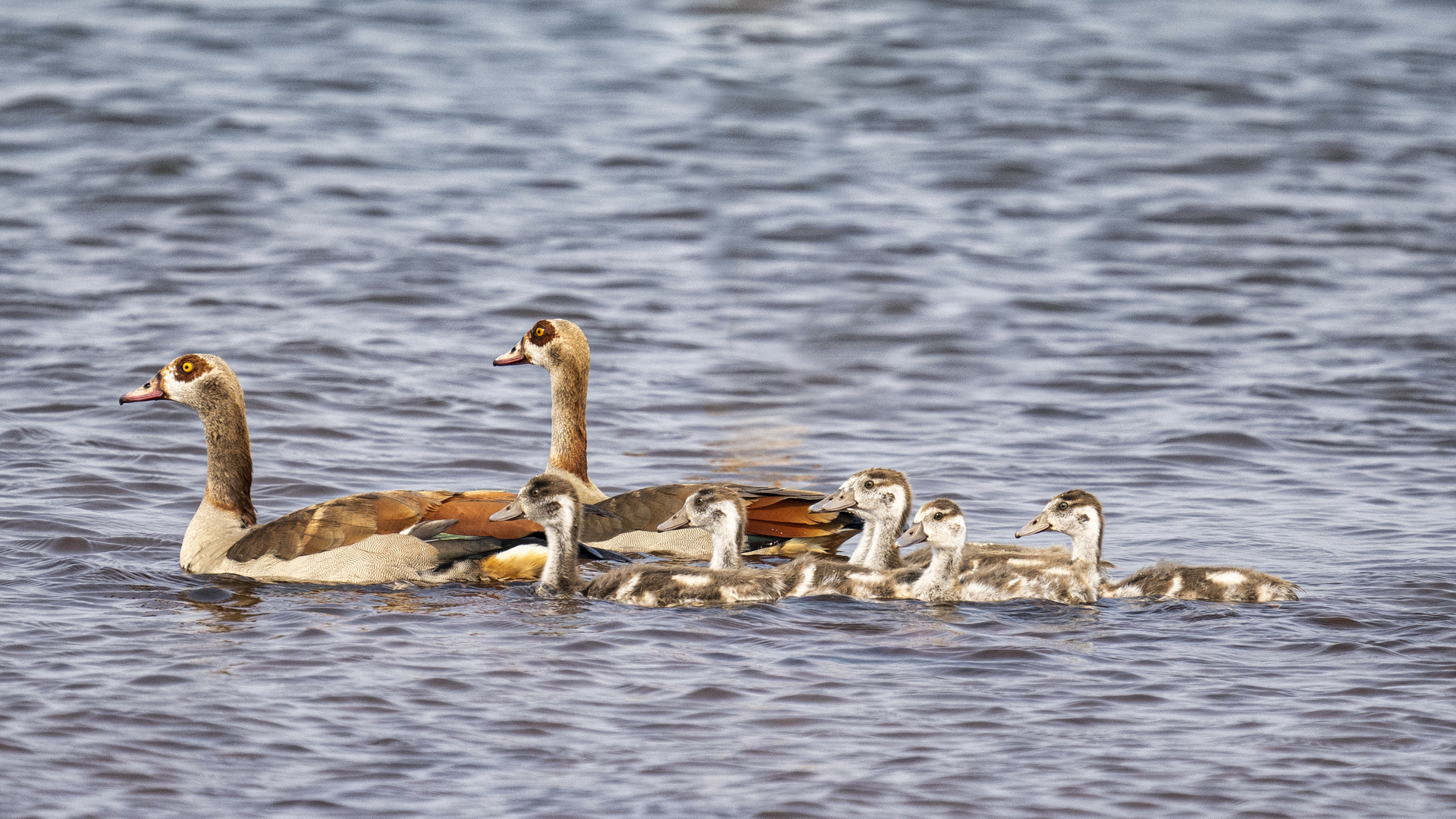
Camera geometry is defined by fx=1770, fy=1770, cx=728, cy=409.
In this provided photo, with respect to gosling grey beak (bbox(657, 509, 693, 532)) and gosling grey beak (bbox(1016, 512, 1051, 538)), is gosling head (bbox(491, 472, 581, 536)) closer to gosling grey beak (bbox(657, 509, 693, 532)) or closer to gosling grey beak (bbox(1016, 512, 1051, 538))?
gosling grey beak (bbox(657, 509, 693, 532))

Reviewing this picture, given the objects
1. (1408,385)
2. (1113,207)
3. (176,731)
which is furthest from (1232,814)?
(1113,207)

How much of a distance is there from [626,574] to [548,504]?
587 millimetres

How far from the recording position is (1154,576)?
9.27 meters

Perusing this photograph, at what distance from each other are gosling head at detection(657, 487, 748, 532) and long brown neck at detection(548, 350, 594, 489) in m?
1.90

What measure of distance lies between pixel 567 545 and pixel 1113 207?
15.5 meters

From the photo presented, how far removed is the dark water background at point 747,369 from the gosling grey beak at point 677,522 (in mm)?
912

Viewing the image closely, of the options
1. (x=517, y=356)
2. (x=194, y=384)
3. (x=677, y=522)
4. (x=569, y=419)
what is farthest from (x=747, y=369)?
(x=194, y=384)

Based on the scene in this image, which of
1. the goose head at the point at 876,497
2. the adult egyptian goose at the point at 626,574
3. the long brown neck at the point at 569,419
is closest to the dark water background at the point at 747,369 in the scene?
the adult egyptian goose at the point at 626,574

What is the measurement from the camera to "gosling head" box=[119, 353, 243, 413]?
1030 centimetres

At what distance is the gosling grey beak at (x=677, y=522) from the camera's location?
9.89 m

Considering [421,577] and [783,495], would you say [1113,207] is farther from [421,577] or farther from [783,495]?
[421,577]

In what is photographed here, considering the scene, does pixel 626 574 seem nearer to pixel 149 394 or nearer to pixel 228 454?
pixel 228 454

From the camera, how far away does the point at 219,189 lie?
22.3 meters

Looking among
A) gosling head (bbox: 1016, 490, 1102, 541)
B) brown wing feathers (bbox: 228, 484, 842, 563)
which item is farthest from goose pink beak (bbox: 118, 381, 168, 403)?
gosling head (bbox: 1016, 490, 1102, 541)
